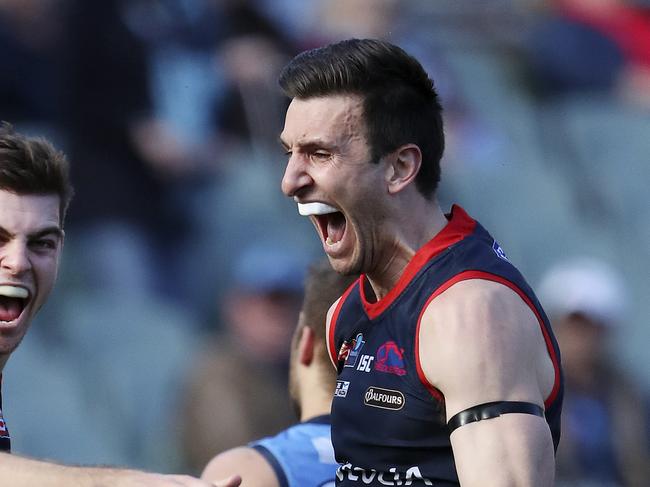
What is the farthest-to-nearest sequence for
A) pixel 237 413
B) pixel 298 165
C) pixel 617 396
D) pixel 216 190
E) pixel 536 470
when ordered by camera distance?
pixel 216 190, pixel 617 396, pixel 237 413, pixel 298 165, pixel 536 470

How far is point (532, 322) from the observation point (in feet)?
9.80

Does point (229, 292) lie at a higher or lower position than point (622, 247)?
lower

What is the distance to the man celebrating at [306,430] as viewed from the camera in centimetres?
374

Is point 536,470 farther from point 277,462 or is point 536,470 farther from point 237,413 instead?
point 237,413

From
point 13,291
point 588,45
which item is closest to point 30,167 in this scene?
point 13,291

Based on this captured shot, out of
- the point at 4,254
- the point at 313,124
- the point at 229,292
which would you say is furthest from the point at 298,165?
the point at 229,292

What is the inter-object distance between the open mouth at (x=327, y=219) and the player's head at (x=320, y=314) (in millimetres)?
629

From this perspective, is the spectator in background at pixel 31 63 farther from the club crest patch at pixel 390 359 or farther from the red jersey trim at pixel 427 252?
the club crest patch at pixel 390 359

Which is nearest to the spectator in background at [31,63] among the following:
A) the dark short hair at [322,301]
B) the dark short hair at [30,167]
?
the dark short hair at [30,167]

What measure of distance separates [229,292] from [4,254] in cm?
453

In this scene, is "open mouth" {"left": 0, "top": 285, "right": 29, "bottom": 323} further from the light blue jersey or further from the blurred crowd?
the blurred crowd

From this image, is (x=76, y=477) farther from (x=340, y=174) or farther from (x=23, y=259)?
(x=340, y=174)

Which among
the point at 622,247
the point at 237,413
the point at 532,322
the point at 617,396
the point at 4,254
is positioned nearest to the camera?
the point at 532,322

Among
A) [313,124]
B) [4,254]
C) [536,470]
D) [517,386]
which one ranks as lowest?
[536,470]
